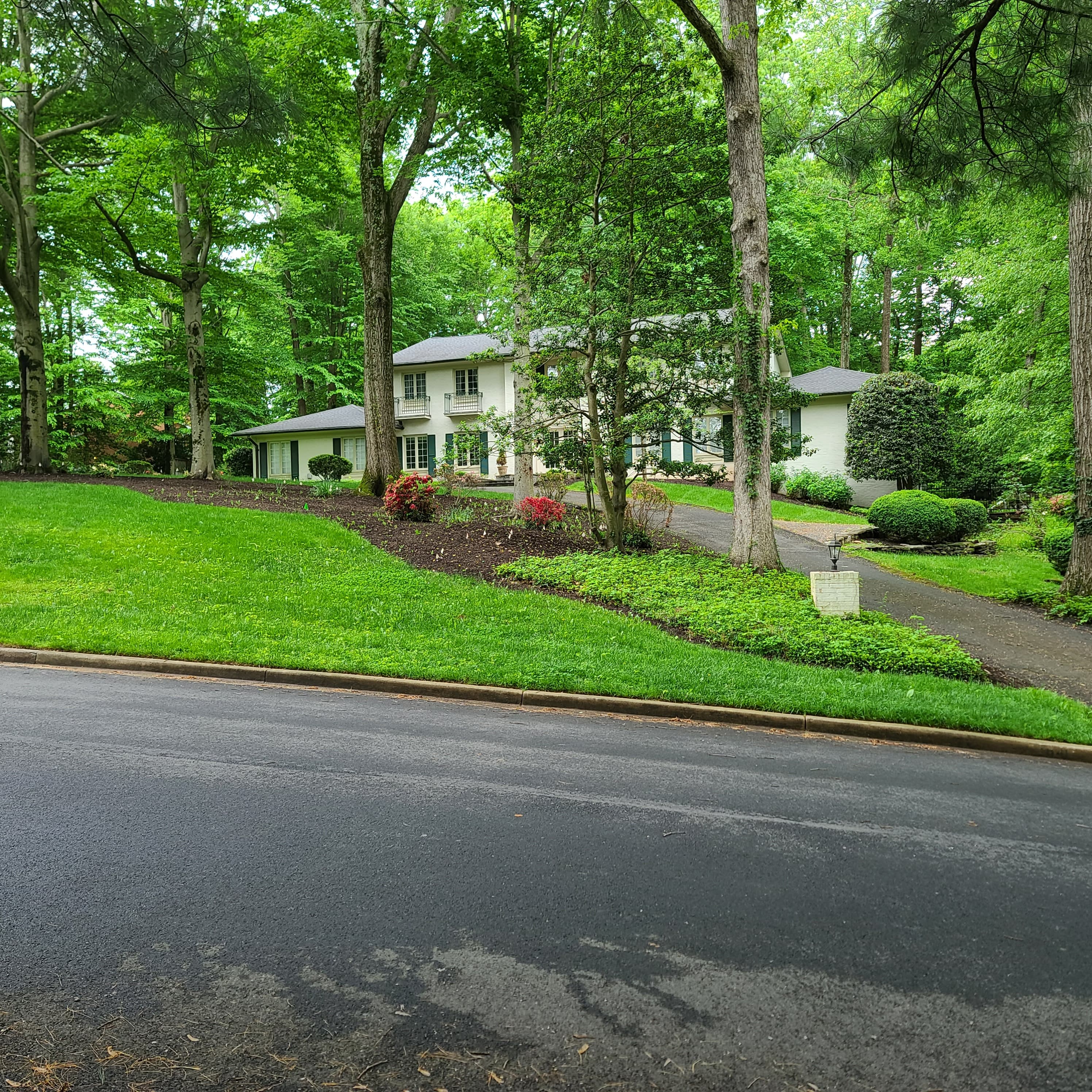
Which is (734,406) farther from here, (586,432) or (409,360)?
(409,360)

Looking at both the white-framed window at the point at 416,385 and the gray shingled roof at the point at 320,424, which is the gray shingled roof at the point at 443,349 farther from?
the gray shingled roof at the point at 320,424

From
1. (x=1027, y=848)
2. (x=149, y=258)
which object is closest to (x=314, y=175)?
(x=149, y=258)

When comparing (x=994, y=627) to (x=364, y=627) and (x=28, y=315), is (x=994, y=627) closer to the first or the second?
(x=364, y=627)

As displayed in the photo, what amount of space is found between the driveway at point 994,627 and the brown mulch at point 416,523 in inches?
162

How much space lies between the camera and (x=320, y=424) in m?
34.6

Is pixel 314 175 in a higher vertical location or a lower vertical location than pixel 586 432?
higher

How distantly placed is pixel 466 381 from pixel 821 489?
660 inches

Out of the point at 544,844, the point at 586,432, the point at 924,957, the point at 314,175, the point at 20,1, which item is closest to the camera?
the point at 924,957

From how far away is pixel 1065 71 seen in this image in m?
6.02

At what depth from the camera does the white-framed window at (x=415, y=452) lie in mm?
35031

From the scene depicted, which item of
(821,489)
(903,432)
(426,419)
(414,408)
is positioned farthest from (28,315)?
(903,432)

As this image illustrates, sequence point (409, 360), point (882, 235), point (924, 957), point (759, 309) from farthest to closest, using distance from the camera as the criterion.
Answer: point (409, 360) < point (882, 235) < point (759, 309) < point (924, 957)

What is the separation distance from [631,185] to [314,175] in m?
11.0

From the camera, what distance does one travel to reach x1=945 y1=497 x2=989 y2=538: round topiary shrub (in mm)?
18938
